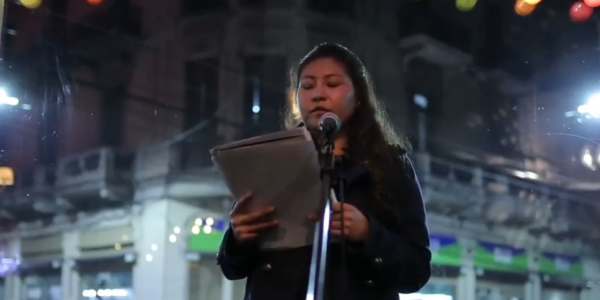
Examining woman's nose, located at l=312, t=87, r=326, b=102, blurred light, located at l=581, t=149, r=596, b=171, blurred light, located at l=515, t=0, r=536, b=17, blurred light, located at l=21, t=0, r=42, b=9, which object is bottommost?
woman's nose, located at l=312, t=87, r=326, b=102

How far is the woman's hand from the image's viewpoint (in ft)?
2.65

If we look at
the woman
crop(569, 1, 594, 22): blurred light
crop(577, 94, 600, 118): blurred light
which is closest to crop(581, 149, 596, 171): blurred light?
crop(577, 94, 600, 118): blurred light

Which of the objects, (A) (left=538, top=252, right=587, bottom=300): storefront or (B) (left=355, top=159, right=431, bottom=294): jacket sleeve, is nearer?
(B) (left=355, top=159, right=431, bottom=294): jacket sleeve

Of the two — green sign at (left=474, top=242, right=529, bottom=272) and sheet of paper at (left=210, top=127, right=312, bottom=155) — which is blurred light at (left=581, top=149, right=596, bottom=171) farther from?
sheet of paper at (left=210, top=127, right=312, bottom=155)

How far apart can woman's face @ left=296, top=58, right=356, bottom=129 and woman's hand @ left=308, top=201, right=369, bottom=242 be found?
6.7 inches

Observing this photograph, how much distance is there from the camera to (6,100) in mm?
2035

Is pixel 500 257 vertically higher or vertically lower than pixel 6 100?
lower

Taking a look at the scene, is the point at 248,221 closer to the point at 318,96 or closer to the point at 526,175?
the point at 318,96

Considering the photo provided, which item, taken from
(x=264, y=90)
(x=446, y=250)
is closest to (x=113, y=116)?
(x=264, y=90)

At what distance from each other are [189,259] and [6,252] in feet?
2.07

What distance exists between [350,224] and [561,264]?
178cm

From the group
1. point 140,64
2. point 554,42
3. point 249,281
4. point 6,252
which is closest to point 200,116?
point 140,64

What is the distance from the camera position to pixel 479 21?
236cm

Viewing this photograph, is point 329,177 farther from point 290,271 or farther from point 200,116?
point 200,116
